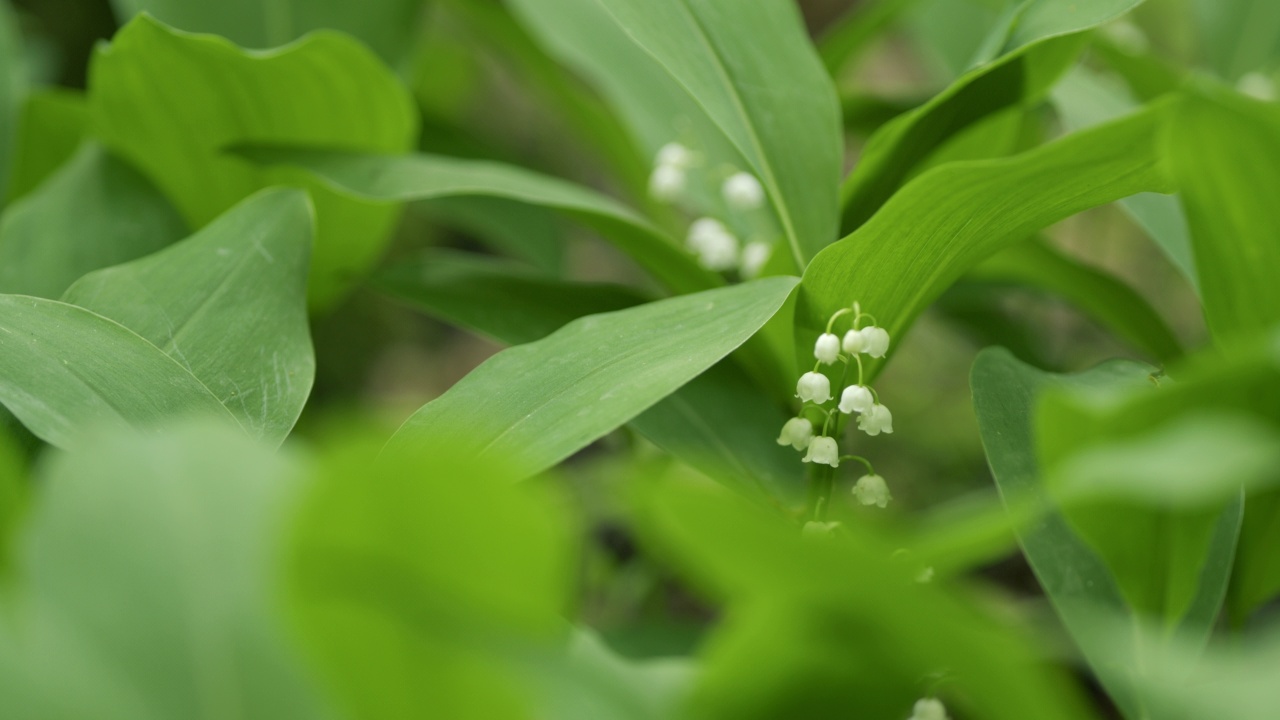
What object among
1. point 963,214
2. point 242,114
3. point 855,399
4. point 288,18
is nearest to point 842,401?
point 855,399

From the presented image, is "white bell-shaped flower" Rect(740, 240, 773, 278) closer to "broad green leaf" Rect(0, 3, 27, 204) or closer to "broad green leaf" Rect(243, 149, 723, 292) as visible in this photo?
"broad green leaf" Rect(243, 149, 723, 292)

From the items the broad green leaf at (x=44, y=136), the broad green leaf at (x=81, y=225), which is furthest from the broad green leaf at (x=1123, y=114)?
the broad green leaf at (x=44, y=136)

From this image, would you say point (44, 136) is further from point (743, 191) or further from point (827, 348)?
point (827, 348)

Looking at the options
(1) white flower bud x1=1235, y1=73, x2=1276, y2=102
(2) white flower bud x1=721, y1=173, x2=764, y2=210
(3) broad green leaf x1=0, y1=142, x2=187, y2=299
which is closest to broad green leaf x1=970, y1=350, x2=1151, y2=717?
(2) white flower bud x1=721, y1=173, x2=764, y2=210

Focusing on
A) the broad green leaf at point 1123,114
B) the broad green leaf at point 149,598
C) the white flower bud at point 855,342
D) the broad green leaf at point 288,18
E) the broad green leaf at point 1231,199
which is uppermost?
the broad green leaf at point 288,18

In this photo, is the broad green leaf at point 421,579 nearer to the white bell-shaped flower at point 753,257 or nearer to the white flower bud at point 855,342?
the white flower bud at point 855,342

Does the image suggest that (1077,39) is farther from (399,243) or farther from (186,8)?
(399,243)

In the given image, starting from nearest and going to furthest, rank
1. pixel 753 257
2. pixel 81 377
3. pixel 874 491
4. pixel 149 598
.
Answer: pixel 149 598
pixel 81 377
pixel 874 491
pixel 753 257
